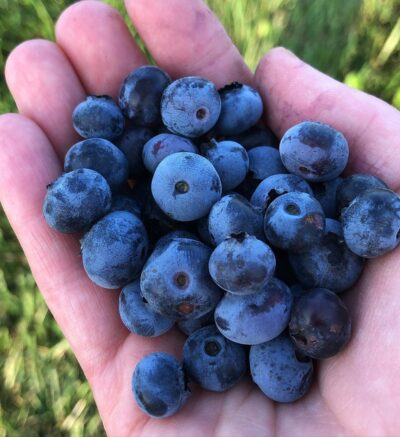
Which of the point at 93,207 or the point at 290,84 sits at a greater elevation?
the point at 290,84

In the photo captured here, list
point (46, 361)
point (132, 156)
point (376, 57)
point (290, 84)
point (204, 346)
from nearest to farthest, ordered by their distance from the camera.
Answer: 1. point (204, 346)
2. point (132, 156)
3. point (290, 84)
4. point (46, 361)
5. point (376, 57)

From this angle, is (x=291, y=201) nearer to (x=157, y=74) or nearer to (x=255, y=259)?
(x=255, y=259)

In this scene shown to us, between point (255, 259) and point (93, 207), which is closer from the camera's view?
point (255, 259)

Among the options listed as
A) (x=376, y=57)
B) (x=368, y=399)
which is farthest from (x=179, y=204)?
(x=376, y=57)

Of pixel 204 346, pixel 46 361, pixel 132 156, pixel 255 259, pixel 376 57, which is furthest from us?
pixel 376 57

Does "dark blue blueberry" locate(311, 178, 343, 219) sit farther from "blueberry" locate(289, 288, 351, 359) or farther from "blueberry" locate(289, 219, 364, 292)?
"blueberry" locate(289, 288, 351, 359)

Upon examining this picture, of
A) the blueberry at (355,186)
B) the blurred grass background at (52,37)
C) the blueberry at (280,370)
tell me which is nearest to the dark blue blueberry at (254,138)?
the blueberry at (355,186)

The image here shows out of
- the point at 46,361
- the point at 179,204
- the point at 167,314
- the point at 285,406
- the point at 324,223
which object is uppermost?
the point at 324,223

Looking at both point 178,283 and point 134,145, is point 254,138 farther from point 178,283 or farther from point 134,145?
point 178,283
